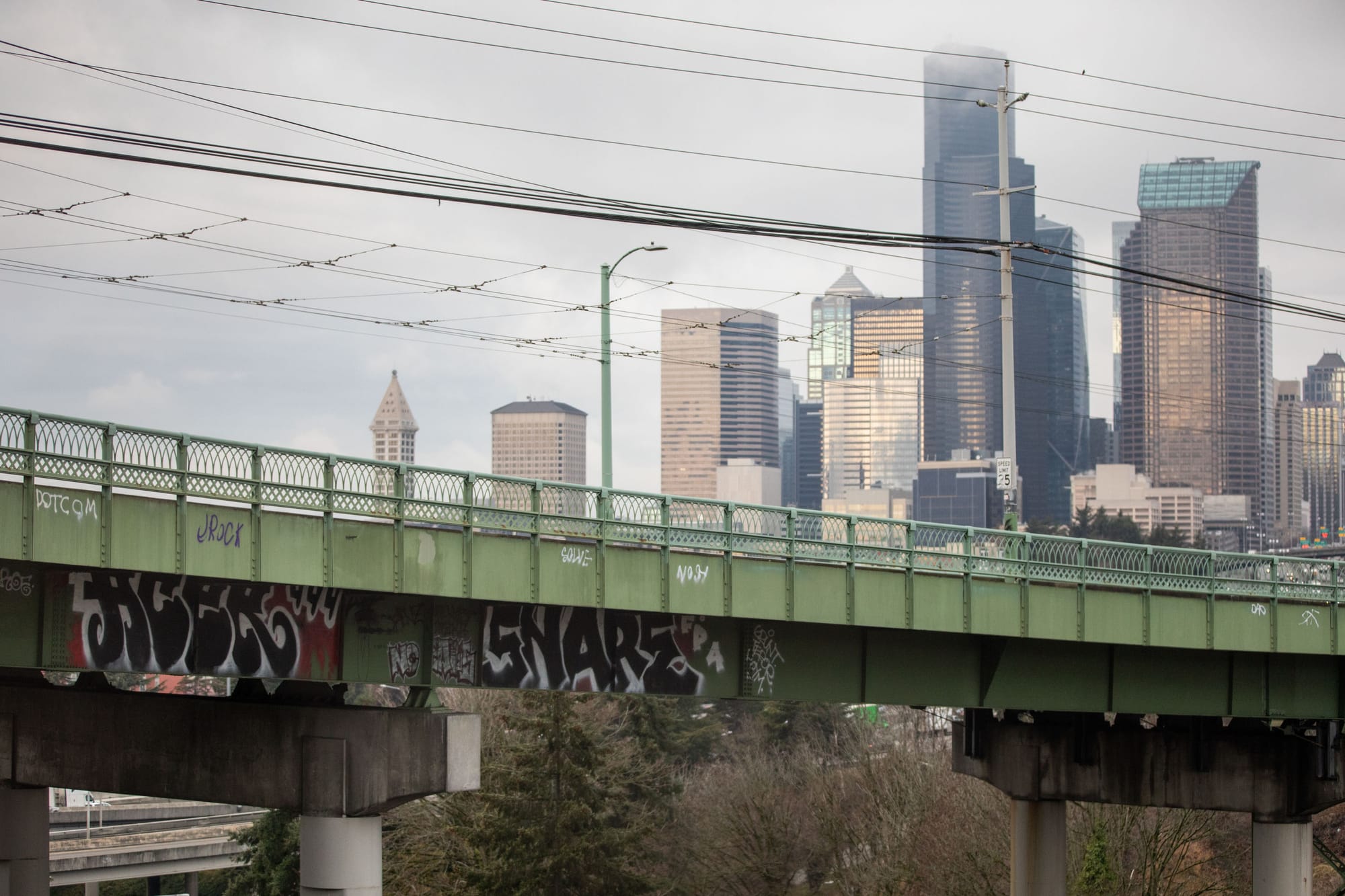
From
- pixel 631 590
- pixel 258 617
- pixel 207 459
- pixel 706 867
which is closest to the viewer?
pixel 207 459

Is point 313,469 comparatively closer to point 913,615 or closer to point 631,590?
point 631,590

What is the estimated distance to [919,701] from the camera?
1142 inches

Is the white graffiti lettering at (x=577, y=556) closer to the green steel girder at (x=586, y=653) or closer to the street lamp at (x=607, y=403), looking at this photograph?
the green steel girder at (x=586, y=653)

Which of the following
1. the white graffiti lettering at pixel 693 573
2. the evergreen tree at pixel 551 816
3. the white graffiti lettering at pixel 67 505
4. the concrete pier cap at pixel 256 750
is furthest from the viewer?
the evergreen tree at pixel 551 816

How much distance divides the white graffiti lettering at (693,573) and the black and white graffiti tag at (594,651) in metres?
1.20

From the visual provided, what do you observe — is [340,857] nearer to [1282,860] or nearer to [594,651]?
[594,651]

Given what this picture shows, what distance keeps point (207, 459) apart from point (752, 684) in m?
10.7

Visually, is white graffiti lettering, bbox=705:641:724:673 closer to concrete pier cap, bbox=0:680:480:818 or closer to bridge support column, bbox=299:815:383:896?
concrete pier cap, bbox=0:680:480:818

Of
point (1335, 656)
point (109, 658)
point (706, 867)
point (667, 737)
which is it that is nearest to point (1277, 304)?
point (1335, 656)

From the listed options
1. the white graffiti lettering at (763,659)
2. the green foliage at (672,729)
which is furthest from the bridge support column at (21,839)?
the green foliage at (672,729)

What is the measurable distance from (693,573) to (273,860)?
123 feet

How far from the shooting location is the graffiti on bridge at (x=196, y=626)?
822 inches

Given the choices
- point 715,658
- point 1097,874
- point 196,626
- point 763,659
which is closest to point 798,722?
point 1097,874

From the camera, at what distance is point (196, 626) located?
21.8 meters
